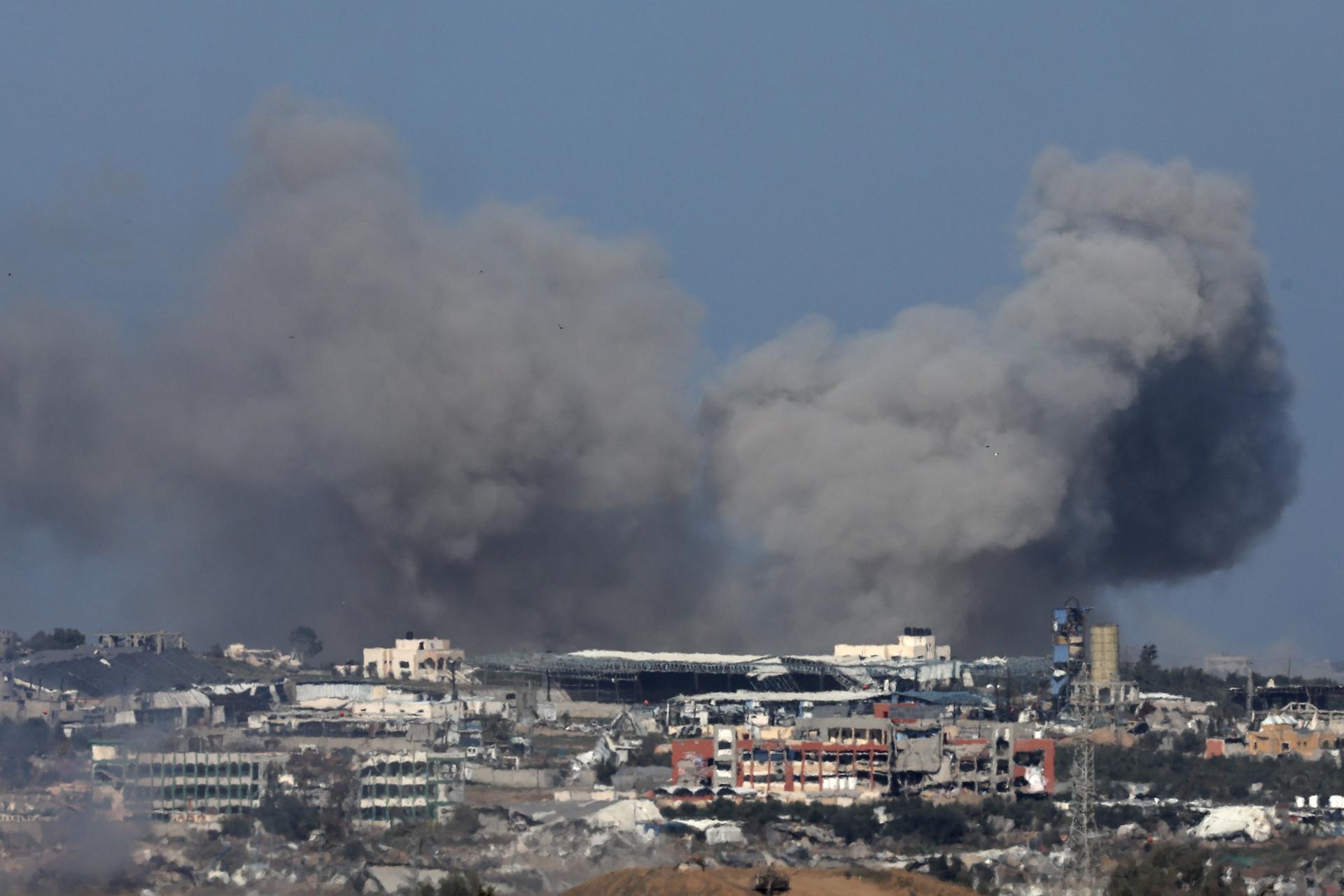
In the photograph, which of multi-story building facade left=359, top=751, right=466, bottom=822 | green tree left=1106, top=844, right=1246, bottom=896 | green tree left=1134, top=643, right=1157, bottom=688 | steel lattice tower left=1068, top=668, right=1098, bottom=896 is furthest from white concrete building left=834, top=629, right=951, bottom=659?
green tree left=1106, top=844, right=1246, bottom=896

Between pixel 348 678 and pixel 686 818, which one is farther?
pixel 348 678

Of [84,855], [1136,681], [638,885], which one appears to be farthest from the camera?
[1136,681]

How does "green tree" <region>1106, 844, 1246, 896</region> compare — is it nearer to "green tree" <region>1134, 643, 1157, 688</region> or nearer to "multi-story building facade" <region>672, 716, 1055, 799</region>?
"multi-story building facade" <region>672, 716, 1055, 799</region>

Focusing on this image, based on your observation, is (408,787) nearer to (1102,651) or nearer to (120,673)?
(120,673)

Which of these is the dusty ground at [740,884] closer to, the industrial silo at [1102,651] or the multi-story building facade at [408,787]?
the multi-story building facade at [408,787]

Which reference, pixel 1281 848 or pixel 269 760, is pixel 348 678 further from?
pixel 1281 848

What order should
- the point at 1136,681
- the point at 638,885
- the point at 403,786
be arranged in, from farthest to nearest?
the point at 1136,681
the point at 403,786
the point at 638,885

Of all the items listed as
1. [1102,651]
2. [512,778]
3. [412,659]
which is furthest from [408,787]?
[412,659]

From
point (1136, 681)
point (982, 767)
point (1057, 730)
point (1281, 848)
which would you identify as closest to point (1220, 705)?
point (1136, 681)
